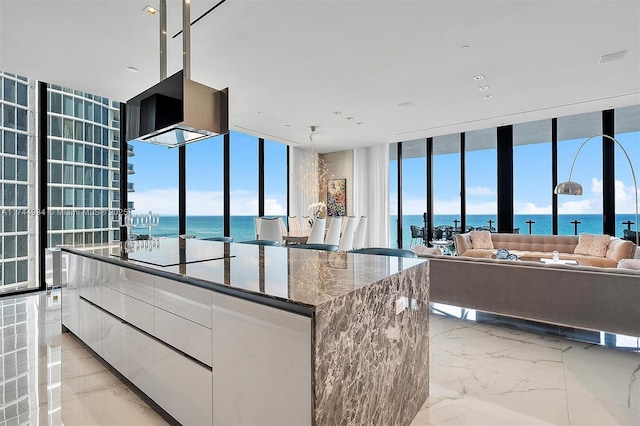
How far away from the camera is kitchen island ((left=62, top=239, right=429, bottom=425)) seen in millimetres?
1134

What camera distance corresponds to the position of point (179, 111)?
2.07m

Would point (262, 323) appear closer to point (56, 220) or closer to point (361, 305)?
point (361, 305)

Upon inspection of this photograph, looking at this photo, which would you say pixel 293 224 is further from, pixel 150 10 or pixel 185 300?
pixel 185 300

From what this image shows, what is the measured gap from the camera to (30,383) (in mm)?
2201

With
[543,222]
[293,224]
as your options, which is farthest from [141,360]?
[543,222]

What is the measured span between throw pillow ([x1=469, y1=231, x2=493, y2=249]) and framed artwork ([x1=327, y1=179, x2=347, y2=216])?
3.76 metres

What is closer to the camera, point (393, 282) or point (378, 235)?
point (393, 282)

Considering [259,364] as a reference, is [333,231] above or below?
above

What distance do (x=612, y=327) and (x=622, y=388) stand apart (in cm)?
60

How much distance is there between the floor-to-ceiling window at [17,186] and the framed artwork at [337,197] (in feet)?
20.7

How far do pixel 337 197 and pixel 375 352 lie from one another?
790 cm

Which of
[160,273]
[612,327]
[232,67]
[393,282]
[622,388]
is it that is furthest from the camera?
[232,67]

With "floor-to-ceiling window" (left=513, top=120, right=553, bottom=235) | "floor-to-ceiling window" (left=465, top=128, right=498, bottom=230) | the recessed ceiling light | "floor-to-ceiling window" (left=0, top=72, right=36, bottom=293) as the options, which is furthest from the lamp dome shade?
"floor-to-ceiling window" (left=0, top=72, right=36, bottom=293)

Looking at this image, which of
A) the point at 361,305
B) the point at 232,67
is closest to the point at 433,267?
the point at 361,305
